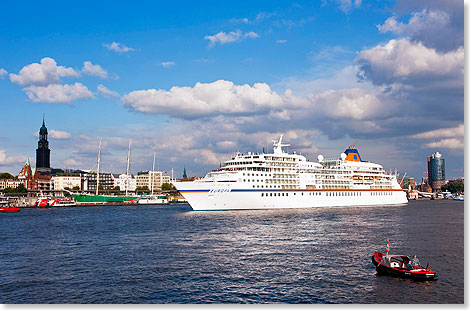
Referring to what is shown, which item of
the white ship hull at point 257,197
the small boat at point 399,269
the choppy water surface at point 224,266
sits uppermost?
the white ship hull at point 257,197

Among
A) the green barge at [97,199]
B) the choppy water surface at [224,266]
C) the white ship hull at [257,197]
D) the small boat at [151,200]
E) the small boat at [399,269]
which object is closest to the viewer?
the choppy water surface at [224,266]

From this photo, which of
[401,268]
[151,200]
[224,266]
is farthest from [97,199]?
[401,268]

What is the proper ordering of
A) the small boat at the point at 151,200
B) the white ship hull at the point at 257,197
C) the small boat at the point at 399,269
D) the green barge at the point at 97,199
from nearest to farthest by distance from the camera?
the small boat at the point at 399,269
the white ship hull at the point at 257,197
the green barge at the point at 97,199
the small boat at the point at 151,200

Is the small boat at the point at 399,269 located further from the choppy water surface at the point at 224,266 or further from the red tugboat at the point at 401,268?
the choppy water surface at the point at 224,266

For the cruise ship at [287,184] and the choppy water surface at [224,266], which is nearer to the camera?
the choppy water surface at [224,266]

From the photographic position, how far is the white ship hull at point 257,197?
3378 inches

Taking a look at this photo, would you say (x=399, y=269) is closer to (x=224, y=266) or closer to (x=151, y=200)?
(x=224, y=266)

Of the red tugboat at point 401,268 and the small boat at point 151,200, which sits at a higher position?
the red tugboat at point 401,268

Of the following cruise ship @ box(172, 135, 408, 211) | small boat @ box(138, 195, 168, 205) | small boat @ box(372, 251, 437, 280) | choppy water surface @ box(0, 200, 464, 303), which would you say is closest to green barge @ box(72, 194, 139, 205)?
small boat @ box(138, 195, 168, 205)

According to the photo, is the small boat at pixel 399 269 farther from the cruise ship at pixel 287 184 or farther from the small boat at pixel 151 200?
the small boat at pixel 151 200

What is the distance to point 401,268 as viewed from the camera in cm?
2998

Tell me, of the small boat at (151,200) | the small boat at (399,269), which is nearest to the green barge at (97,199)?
the small boat at (151,200)

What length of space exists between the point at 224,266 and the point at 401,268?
520 inches

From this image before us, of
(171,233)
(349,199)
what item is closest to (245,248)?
(171,233)
